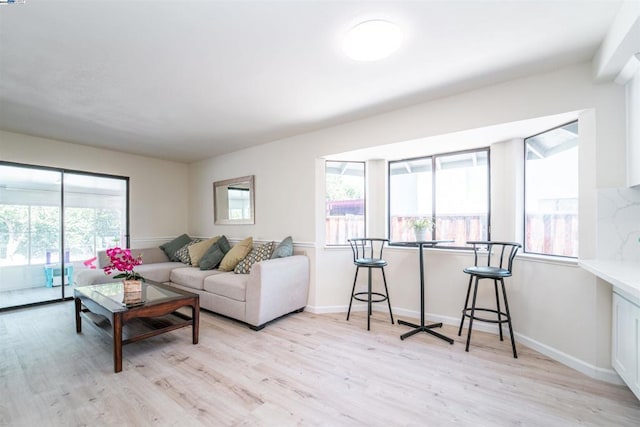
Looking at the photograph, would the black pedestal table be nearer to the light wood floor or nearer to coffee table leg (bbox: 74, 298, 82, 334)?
the light wood floor

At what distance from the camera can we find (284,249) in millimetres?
3574

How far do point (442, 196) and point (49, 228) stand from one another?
5453mm

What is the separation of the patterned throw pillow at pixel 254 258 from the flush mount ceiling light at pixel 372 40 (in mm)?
2510

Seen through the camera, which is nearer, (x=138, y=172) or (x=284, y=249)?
(x=284, y=249)

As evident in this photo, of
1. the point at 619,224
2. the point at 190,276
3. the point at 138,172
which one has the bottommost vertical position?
the point at 190,276

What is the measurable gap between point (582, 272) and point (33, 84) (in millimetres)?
4783

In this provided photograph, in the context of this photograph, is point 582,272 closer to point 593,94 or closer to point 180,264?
point 593,94

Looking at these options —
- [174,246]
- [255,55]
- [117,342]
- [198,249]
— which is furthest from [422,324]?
[174,246]

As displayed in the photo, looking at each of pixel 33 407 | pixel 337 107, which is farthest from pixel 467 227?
pixel 33 407

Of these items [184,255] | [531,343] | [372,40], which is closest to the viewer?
[372,40]

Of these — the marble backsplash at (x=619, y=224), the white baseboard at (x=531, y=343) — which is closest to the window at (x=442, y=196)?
the white baseboard at (x=531, y=343)

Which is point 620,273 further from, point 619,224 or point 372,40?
point 372,40

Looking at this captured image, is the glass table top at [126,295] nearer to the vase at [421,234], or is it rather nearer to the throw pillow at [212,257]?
the throw pillow at [212,257]

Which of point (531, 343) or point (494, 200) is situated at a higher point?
point (494, 200)
